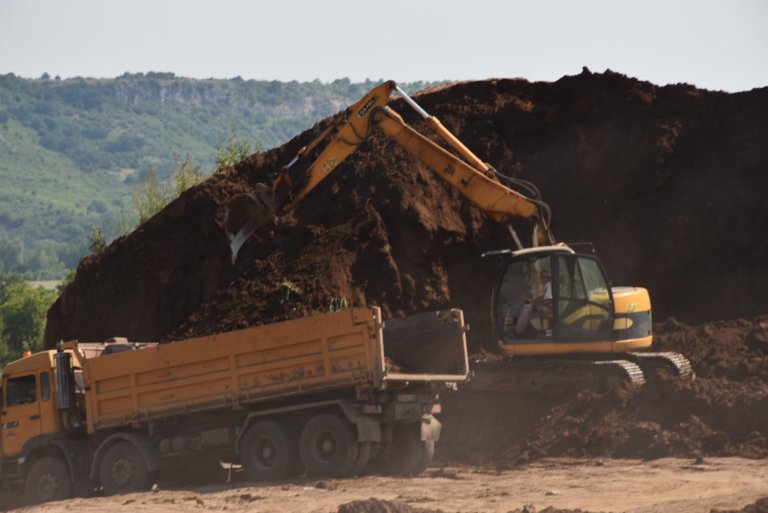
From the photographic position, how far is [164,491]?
1802 cm

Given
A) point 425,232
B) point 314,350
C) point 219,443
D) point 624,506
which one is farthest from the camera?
point 425,232

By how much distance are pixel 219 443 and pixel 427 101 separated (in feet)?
48.1

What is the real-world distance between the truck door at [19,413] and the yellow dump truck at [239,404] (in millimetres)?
22

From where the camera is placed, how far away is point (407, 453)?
59.8 feet

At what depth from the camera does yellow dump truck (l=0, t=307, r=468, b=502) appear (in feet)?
55.8

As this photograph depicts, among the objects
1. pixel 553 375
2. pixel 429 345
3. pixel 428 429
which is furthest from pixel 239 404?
pixel 553 375

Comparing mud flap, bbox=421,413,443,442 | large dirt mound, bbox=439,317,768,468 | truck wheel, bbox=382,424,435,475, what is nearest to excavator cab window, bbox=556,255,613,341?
large dirt mound, bbox=439,317,768,468

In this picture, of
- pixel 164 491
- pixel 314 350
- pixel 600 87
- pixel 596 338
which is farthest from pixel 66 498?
pixel 600 87

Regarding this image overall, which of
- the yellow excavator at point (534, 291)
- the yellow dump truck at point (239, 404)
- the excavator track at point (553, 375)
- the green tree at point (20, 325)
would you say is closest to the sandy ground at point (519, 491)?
the yellow dump truck at point (239, 404)

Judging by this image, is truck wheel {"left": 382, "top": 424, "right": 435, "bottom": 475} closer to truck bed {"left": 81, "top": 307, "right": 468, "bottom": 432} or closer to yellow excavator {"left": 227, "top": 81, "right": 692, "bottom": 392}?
truck bed {"left": 81, "top": 307, "right": 468, "bottom": 432}

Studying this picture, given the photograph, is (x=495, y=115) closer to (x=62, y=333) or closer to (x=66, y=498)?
(x=62, y=333)

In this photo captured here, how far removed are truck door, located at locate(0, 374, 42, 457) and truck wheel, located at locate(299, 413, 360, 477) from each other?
5.15 metres

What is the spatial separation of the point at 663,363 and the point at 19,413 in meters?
11.1

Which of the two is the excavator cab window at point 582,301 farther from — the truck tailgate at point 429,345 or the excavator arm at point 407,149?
the truck tailgate at point 429,345
